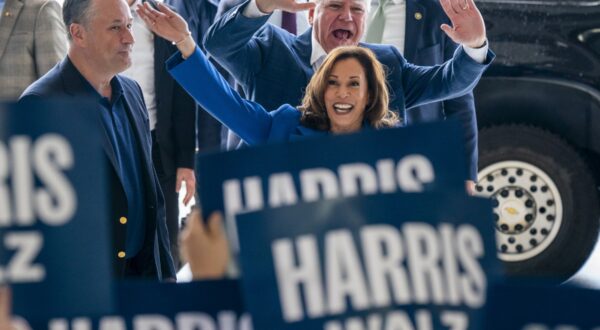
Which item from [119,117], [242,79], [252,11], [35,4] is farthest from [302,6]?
[35,4]

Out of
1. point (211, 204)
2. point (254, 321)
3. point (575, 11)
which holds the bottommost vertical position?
point (254, 321)

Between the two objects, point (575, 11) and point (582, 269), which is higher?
point (575, 11)

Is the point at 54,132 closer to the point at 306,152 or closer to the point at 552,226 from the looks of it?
the point at 306,152

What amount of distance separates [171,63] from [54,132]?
1972mm

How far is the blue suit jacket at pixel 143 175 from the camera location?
4828 millimetres

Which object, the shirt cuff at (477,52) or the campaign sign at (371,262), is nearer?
the campaign sign at (371,262)

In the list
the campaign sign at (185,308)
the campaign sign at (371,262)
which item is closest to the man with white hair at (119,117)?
the campaign sign at (185,308)

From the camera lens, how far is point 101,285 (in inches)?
122

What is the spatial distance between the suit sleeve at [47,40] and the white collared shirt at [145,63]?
46cm

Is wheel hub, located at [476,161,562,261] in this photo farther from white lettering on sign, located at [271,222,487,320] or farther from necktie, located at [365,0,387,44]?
white lettering on sign, located at [271,222,487,320]

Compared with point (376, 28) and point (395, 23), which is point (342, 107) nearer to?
point (395, 23)

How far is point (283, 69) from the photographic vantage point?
550 cm

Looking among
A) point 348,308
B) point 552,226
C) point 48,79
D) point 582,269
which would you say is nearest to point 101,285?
point 348,308

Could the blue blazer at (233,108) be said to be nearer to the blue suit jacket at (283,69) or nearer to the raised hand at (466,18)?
the blue suit jacket at (283,69)
